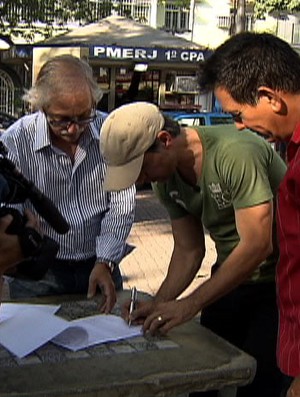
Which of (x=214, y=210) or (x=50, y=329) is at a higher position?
(x=214, y=210)

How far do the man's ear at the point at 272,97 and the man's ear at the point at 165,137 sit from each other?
1.79 ft

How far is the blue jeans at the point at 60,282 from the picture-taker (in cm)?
320

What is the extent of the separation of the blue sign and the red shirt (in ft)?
50.4

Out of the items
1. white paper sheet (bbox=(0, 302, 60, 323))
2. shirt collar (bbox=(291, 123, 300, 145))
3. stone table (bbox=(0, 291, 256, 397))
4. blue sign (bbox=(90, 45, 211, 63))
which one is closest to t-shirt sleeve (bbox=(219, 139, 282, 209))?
stone table (bbox=(0, 291, 256, 397))

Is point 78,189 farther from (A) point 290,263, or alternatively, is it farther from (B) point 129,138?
(A) point 290,263

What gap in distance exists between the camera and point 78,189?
10.6ft

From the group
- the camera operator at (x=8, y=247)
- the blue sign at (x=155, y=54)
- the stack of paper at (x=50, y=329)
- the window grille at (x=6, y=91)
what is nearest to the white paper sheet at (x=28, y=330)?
the stack of paper at (x=50, y=329)

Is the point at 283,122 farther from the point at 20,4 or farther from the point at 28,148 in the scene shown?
the point at 20,4

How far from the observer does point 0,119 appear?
11367 millimetres

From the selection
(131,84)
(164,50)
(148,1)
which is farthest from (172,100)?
(148,1)

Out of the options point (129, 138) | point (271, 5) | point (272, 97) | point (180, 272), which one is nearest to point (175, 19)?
point (271, 5)

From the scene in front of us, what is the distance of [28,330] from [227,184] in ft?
2.69

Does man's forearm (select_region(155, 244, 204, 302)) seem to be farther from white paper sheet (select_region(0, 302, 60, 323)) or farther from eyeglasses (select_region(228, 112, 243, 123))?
eyeglasses (select_region(228, 112, 243, 123))

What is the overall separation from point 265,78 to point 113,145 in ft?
2.05
